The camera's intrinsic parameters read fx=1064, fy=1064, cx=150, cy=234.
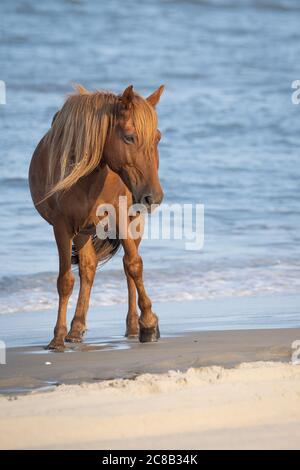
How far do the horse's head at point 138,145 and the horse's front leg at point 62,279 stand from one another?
0.62 meters

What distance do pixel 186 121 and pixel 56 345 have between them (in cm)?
1367

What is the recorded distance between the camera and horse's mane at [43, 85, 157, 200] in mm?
5926

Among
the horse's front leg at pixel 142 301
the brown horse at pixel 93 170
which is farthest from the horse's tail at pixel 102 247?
the horse's front leg at pixel 142 301

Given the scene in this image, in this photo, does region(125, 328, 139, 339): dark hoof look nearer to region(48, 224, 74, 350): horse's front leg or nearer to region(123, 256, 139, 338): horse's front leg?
region(123, 256, 139, 338): horse's front leg

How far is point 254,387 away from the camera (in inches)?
179

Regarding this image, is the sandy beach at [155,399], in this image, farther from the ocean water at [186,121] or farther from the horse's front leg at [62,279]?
the ocean water at [186,121]

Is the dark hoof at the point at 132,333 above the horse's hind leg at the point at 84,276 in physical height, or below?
below

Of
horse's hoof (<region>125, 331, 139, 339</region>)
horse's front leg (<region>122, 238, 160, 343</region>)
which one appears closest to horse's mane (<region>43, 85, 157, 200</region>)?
horse's front leg (<region>122, 238, 160, 343</region>)

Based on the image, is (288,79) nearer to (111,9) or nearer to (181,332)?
(111,9)

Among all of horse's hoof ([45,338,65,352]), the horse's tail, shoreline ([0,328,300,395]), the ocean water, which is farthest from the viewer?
the ocean water

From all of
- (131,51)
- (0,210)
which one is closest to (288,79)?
(131,51)

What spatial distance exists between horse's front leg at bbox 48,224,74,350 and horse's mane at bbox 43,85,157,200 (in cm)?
29

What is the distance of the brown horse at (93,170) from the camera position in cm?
593

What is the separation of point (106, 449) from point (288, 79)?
20.3 m
